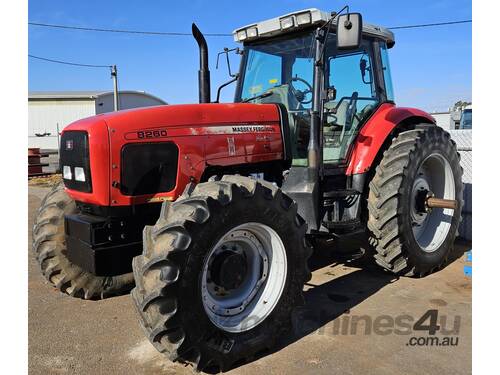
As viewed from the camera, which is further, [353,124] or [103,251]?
[353,124]

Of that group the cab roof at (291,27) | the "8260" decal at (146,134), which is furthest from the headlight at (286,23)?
the "8260" decal at (146,134)

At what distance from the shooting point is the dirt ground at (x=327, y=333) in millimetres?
2846

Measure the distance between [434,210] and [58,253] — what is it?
3.98 m

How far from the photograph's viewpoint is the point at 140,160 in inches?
121

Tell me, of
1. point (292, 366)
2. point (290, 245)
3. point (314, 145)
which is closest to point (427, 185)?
point (314, 145)

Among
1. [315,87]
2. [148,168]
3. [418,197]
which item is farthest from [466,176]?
[148,168]

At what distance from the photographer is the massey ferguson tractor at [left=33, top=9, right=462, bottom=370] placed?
2701 mm

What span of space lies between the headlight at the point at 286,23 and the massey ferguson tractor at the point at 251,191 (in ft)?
0.05

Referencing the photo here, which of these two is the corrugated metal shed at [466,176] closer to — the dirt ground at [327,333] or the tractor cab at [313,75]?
the dirt ground at [327,333]

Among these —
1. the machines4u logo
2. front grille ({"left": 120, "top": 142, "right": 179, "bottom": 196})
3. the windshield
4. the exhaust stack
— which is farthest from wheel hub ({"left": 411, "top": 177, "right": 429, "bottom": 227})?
front grille ({"left": 120, "top": 142, "right": 179, "bottom": 196})

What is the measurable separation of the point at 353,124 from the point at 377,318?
1.92m

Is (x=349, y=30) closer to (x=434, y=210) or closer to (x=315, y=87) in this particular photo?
(x=315, y=87)

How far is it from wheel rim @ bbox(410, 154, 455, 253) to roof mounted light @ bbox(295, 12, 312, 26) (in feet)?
6.41

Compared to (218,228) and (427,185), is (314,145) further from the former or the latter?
(427,185)
